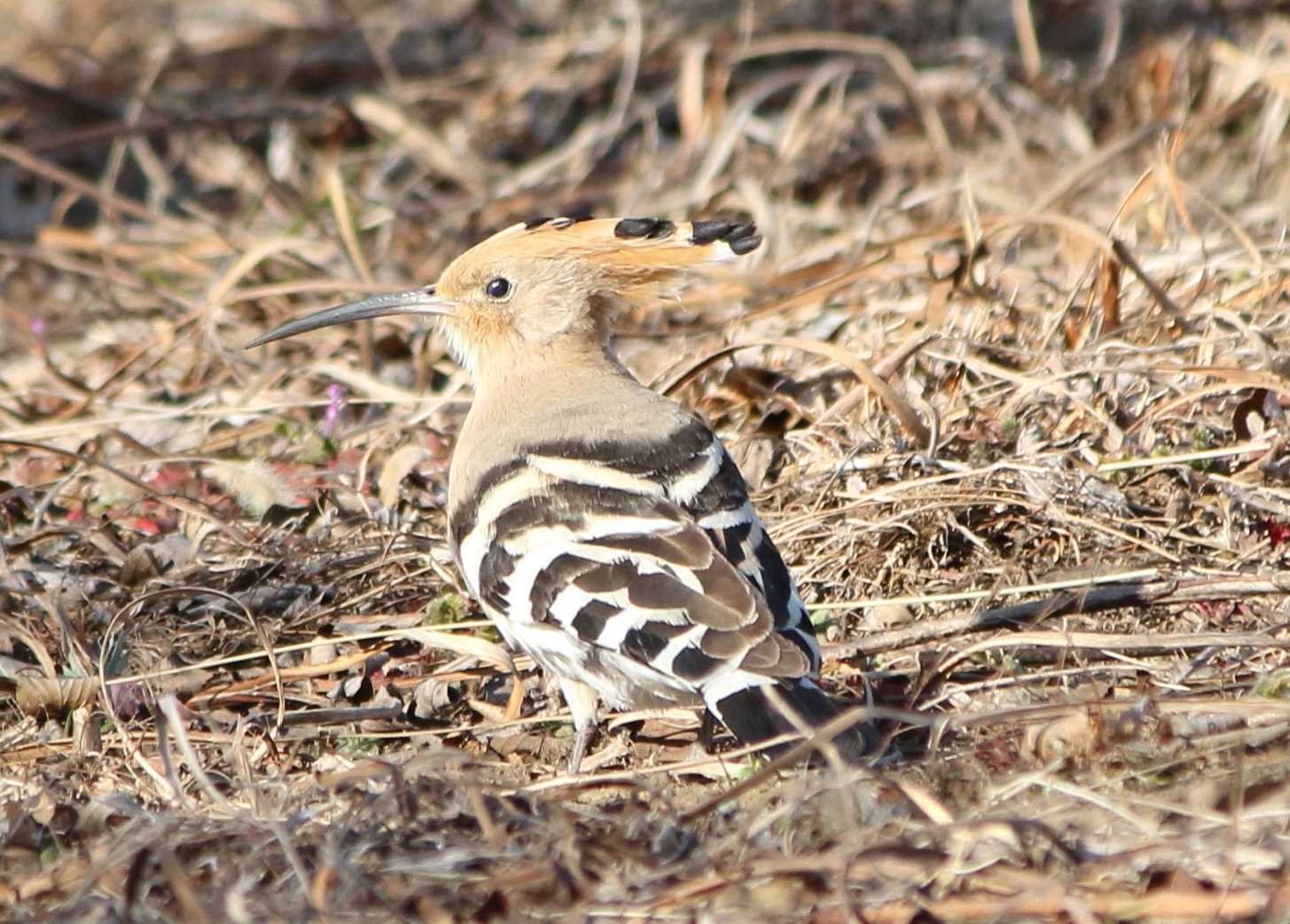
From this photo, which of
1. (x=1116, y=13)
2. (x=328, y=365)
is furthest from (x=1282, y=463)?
(x=1116, y=13)

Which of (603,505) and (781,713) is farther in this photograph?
(603,505)

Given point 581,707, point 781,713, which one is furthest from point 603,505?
point 781,713

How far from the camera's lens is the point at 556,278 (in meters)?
3.48

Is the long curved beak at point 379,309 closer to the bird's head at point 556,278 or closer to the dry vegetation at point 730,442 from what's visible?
the bird's head at point 556,278

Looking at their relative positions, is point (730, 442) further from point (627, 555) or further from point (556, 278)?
point (627, 555)

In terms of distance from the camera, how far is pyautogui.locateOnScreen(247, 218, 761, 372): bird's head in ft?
11.2

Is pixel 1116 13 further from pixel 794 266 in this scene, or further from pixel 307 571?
pixel 307 571

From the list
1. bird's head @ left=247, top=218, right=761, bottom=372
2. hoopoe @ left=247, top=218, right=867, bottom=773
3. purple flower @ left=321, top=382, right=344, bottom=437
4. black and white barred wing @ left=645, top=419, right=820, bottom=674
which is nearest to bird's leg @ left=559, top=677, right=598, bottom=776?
hoopoe @ left=247, top=218, right=867, bottom=773

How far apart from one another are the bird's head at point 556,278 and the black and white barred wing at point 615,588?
556mm

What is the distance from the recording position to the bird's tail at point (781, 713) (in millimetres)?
2441

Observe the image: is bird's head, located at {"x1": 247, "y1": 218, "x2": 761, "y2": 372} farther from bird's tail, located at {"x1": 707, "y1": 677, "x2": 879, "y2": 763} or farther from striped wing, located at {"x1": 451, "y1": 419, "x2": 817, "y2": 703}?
bird's tail, located at {"x1": 707, "y1": 677, "x2": 879, "y2": 763}

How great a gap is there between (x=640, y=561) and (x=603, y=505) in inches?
6.6

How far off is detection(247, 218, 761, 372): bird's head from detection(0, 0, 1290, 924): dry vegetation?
248 millimetres

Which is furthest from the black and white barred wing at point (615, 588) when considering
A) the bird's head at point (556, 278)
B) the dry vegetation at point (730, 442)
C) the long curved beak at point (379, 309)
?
the long curved beak at point (379, 309)
